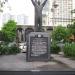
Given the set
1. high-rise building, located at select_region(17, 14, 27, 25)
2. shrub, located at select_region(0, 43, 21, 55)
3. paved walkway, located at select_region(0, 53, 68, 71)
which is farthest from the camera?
high-rise building, located at select_region(17, 14, 27, 25)

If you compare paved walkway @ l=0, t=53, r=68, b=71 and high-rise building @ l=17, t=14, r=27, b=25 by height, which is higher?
high-rise building @ l=17, t=14, r=27, b=25

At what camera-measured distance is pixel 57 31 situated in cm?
7800

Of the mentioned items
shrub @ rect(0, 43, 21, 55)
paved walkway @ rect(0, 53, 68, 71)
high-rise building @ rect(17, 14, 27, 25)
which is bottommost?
paved walkway @ rect(0, 53, 68, 71)

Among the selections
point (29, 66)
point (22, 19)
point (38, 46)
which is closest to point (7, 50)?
point (38, 46)

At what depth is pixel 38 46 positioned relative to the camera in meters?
20.6

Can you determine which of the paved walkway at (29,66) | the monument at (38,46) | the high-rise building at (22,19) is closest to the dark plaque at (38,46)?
the monument at (38,46)

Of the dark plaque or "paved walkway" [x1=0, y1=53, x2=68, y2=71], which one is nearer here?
"paved walkway" [x1=0, y1=53, x2=68, y2=71]

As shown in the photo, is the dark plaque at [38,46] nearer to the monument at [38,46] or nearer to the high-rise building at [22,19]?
the monument at [38,46]

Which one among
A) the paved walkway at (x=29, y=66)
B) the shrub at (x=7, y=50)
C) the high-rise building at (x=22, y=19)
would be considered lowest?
the paved walkway at (x=29, y=66)

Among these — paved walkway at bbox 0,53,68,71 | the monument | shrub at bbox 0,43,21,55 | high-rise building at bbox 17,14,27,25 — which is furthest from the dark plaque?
high-rise building at bbox 17,14,27,25

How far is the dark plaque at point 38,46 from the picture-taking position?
20.7 metres

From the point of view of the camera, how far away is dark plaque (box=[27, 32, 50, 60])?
20688mm

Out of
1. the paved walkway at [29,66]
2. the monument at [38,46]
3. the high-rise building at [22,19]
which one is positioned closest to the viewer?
the paved walkway at [29,66]

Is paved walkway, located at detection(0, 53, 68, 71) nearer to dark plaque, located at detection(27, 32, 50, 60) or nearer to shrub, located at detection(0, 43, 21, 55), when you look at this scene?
dark plaque, located at detection(27, 32, 50, 60)
